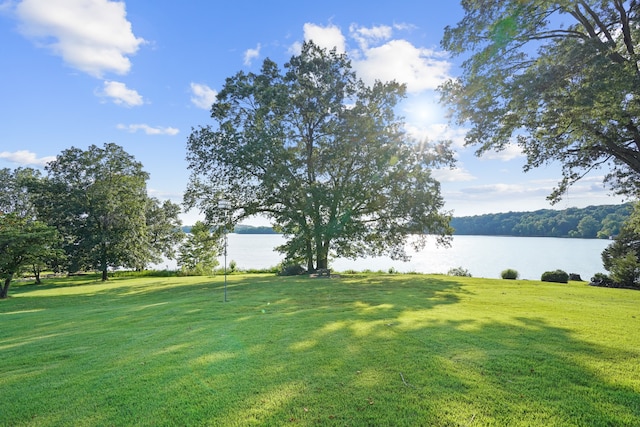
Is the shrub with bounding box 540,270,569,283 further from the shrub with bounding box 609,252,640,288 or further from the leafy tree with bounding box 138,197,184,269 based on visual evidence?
the leafy tree with bounding box 138,197,184,269

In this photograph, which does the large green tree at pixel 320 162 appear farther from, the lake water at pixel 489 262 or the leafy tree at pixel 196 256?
the leafy tree at pixel 196 256

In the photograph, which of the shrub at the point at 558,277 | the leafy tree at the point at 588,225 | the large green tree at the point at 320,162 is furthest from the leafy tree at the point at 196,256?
the leafy tree at the point at 588,225

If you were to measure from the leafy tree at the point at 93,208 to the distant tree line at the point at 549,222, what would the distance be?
1686 inches

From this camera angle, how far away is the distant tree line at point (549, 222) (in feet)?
163

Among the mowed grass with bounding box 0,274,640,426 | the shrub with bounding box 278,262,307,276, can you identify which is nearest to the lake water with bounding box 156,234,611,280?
the shrub with bounding box 278,262,307,276

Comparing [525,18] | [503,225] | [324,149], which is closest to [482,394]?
[525,18]

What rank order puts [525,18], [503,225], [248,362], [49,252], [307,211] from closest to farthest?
[248,362] → [525,18] → [49,252] → [307,211] → [503,225]

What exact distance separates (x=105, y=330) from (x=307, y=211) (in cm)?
1378

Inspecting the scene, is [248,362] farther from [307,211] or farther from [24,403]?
[307,211]

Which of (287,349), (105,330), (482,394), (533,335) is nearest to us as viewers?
(482,394)

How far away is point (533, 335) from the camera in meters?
5.73

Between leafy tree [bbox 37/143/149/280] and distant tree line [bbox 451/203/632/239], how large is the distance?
42829 mm

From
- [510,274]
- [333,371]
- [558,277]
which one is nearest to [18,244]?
[333,371]

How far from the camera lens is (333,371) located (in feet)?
13.9
